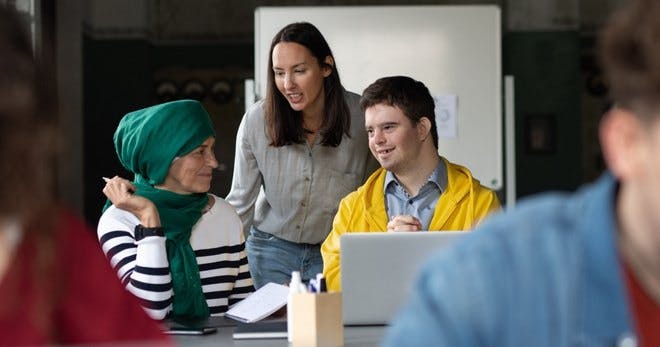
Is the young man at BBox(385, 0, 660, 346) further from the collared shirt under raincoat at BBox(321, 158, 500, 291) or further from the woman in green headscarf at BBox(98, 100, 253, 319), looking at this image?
the collared shirt under raincoat at BBox(321, 158, 500, 291)

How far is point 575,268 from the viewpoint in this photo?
895mm

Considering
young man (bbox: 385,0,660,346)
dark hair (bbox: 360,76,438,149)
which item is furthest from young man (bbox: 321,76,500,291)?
young man (bbox: 385,0,660,346)

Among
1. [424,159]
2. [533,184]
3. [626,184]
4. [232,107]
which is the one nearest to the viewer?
[626,184]

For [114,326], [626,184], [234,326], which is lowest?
[234,326]

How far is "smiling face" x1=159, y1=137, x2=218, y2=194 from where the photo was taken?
303 centimetres

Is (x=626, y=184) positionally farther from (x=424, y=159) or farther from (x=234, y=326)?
(x=424, y=159)

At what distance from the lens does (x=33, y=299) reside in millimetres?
842

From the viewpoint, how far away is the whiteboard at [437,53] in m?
5.15

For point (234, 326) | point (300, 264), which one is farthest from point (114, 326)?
point (300, 264)

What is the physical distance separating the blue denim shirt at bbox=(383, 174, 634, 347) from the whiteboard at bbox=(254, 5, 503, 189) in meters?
4.21

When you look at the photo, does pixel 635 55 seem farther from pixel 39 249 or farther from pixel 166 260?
pixel 166 260

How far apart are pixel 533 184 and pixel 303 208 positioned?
199 inches

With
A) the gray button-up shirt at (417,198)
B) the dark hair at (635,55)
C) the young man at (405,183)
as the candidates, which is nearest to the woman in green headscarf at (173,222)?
the young man at (405,183)

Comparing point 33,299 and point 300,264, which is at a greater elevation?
point 33,299
